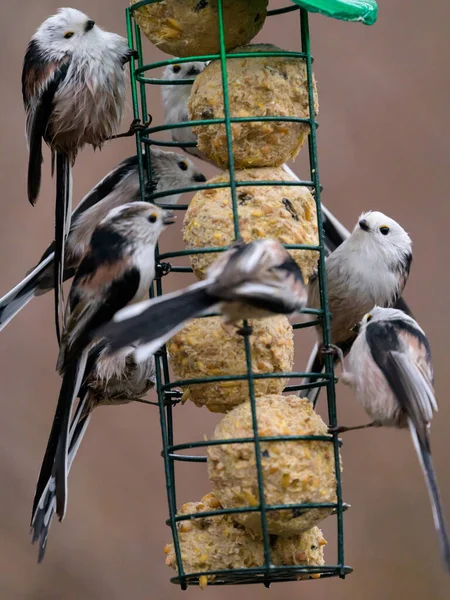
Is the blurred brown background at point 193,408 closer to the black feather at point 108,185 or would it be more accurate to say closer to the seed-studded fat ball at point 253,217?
the black feather at point 108,185

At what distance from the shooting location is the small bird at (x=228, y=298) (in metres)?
3.21

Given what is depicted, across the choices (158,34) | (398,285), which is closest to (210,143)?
(158,34)

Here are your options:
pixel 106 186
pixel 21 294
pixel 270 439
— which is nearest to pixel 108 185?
pixel 106 186

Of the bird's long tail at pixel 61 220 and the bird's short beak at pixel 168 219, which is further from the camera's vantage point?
the bird's long tail at pixel 61 220

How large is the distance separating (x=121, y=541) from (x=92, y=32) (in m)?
2.15

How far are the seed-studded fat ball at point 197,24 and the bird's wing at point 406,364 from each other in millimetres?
978

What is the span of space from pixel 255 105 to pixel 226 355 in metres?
0.70

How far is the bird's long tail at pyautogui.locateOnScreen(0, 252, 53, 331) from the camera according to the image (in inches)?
174

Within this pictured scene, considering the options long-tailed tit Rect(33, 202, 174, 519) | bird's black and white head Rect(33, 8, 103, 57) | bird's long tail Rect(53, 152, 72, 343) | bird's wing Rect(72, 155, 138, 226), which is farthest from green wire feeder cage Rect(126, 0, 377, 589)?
bird's wing Rect(72, 155, 138, 226)

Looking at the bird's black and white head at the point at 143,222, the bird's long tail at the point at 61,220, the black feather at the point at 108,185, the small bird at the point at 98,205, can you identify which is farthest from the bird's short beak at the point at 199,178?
the bird's black and white head at the point at 143,222

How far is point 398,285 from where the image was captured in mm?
4531

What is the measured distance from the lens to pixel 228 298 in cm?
333

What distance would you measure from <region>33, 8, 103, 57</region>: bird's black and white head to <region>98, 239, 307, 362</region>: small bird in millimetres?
1236

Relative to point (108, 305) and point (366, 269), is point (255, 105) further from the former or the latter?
point (366, 269)
